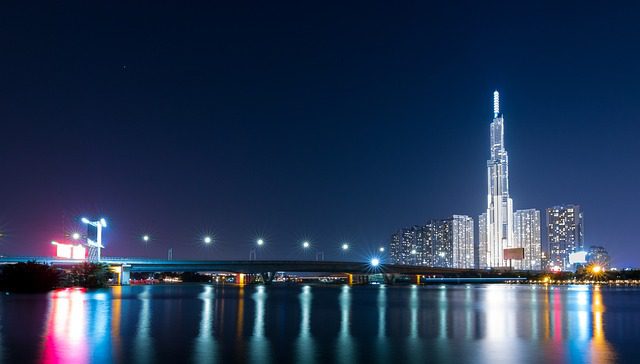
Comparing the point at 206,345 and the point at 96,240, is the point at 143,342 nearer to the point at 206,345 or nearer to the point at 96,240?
the point at 206,345

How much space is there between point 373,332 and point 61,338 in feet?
56.3

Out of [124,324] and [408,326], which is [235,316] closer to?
[124,324]

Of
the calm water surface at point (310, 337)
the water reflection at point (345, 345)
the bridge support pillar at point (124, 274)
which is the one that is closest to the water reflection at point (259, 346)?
the calm water surface at point (310, 337)

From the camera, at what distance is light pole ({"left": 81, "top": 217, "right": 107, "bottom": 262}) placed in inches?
7303

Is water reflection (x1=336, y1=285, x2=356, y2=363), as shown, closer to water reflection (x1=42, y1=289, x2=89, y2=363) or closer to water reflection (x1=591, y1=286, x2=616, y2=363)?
water reflection (x1=591, y1=286, x2=616, y2=363)

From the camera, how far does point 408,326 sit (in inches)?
1865

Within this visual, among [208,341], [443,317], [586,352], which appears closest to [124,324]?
[208,341]

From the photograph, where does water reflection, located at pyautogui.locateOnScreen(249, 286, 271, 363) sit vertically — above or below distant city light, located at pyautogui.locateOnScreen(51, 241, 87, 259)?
below

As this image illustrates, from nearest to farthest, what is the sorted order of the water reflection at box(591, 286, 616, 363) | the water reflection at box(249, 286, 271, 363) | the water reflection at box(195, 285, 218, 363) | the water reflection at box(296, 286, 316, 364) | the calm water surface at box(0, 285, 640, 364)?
the water reflection at box(195, 285, 218, 363), the water reflection at box(249, 286, 271, 363), the water reflection at box(296, 286, 316, 364), the calm water surface at box(0, 285, 640, 364), the water reflection at box(591, 286, 616, 363)

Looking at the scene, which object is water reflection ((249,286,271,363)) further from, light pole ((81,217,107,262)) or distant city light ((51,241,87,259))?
distant city light ((51,241,87,259))

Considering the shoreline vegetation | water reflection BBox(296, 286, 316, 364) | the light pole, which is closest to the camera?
water reflection BBox(296, 286, 316, 364)

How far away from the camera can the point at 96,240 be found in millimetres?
192125

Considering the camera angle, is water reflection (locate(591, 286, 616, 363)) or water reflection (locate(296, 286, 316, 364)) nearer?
water reflection (locate(296, 286, 316, 364))

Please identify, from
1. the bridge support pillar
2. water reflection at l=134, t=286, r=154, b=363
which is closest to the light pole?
the bridge support pillar
